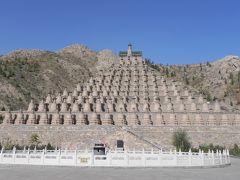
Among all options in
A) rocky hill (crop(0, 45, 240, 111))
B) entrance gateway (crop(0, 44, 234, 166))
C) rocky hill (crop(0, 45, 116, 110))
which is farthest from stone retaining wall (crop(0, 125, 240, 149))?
rocky hill (crop(0, 45, 240, 111))

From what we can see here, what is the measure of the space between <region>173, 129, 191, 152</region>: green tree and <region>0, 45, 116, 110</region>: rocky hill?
1523 inches

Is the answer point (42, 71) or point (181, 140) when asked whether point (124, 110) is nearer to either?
point (181, 140)

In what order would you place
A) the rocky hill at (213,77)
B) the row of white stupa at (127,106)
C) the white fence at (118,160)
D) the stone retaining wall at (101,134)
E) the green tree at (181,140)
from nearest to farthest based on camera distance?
the white fence at (118,160)
the green tree at (181,140)
the stone retaining wall at (101,134)
the row of white stupa at (127,106)
the rocky hill at (213,77)

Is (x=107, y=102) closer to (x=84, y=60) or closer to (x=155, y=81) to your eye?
(x=155, y=81)

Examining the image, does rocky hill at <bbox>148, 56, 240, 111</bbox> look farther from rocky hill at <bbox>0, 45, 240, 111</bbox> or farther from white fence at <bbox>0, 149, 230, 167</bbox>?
white fence at <bbox>0, 149, 230, 167</bbox>

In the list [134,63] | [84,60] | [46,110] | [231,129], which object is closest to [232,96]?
[134,63]

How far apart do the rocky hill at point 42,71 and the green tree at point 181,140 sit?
3868 centimetres

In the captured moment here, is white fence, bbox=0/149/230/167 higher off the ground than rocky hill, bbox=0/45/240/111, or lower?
lower

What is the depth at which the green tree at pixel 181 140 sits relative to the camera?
4997cm

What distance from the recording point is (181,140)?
5122cm

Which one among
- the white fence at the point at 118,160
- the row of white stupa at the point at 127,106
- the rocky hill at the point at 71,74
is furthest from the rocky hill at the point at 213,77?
the white fence at the point at 118,160

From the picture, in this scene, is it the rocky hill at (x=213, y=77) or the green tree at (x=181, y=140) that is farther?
the rocky hill at (x=213, y=77)

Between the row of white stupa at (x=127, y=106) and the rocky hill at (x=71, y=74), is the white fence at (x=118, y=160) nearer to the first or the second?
the row of white stupa at (x=127, y=106)

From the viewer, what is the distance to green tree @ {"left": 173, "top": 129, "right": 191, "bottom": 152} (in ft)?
164
